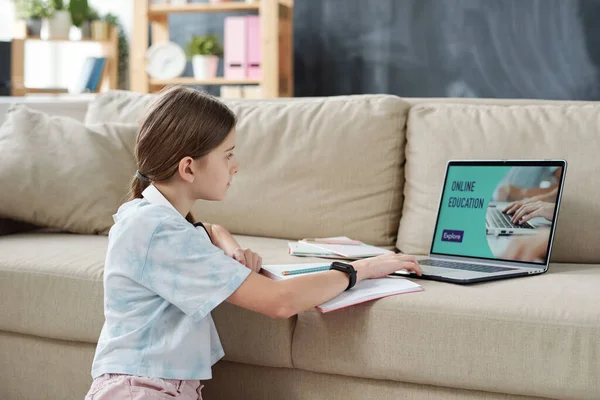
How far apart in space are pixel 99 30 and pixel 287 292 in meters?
3.60

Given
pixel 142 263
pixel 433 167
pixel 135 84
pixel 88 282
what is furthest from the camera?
pixel 135 84

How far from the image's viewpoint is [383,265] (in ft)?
5.08

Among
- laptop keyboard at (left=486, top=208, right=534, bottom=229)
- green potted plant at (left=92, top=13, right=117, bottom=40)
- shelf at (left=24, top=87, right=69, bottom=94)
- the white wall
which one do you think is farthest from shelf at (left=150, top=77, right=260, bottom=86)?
laptop keyboard at (left=486, top=208, right=534, bottom=229)

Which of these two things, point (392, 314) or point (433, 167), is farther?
point (433, 167)

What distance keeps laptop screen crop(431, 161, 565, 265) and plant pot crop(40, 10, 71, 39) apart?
10.3 ft

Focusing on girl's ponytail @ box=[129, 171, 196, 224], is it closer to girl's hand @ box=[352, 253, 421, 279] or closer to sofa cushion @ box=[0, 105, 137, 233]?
girl's hand @ box=[352, 253, 421, 279]

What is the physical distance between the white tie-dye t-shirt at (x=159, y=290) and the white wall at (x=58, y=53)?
3916mm

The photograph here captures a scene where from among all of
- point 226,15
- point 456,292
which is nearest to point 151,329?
point 456,292

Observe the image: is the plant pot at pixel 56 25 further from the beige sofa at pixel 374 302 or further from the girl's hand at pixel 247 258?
the girl's hand at pixel 247 258

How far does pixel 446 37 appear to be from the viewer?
4332mm

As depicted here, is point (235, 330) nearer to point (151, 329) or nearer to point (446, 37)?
point (151, 329)

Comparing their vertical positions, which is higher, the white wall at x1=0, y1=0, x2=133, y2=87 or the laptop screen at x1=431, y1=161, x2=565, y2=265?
the white wall at x1=0, y1=0, x2=133, y2=87

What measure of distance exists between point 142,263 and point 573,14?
11.3ft

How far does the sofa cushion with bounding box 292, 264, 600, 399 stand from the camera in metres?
1.39
